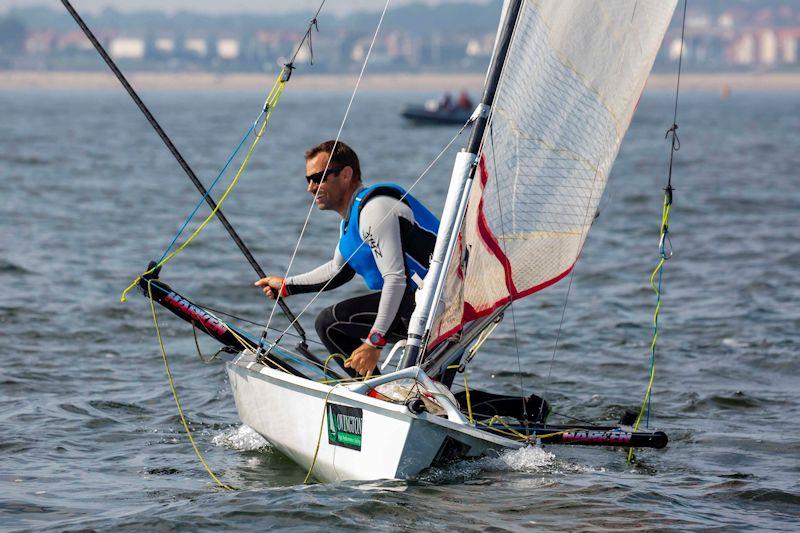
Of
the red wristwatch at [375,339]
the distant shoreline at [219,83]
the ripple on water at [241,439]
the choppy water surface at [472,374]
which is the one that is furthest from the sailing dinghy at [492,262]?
the distant shoreline at [219,83]

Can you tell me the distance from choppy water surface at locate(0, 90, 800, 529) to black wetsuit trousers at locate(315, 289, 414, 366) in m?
0.71

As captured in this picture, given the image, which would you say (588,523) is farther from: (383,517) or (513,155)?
(513,155)

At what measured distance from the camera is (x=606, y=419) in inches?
284

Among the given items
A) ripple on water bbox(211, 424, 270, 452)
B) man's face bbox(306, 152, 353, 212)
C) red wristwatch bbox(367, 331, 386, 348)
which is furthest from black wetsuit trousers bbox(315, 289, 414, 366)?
ripple on water bbox(211, 424, 270, 452)

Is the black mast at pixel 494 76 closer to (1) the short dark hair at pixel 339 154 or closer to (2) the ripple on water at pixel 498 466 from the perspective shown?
(1) the short dark hair at pixel 339 154

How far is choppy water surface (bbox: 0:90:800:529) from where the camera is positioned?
5281 mm

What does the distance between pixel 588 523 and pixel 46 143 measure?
33.5m

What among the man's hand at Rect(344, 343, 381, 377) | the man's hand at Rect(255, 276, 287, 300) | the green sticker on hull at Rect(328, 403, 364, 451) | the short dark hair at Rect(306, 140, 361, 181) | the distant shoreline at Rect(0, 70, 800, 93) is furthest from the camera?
the distant shoreline at Rect(0, 70, 800, 93)

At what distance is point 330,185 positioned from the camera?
223 inches

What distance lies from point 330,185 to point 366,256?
378 mm

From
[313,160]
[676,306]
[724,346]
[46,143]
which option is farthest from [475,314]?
[46,143]

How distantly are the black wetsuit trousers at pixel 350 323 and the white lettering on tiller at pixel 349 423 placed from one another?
0.66 meters

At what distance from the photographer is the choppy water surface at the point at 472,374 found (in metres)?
5.28

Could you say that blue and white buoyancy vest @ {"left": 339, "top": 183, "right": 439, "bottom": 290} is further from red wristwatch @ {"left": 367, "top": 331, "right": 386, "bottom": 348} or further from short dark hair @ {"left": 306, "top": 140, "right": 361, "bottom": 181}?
red wristwatch @ {"left": 367, "top": 331, "right": 386, "bottom": 348}
